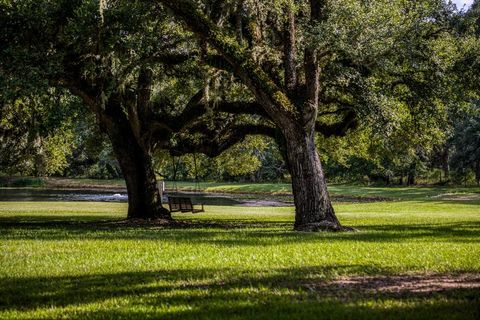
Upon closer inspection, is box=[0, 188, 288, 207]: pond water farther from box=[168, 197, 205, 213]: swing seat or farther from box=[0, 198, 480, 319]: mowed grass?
box=[0, 198, 480, 319]: mowed grass

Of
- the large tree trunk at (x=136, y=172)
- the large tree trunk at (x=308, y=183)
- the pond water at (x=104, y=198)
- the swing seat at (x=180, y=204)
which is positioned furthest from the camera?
the pond water at (x=104, y=198)

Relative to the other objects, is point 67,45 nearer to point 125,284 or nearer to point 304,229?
point 304,229

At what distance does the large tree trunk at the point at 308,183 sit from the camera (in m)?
15.3

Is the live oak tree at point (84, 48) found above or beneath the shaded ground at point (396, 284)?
above

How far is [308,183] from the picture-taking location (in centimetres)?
1530

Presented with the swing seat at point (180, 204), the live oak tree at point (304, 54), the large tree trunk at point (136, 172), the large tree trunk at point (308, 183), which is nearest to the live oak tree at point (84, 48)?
the large tree trunk at point (136, 172)

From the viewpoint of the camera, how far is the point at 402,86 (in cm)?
2020

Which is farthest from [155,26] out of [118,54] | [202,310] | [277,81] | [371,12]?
[202,310]

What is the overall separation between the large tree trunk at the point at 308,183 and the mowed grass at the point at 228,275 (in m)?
1.67

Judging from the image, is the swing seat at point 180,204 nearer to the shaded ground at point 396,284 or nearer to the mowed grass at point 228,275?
the mowed grass at point 228,275

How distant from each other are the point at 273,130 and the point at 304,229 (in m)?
7.50

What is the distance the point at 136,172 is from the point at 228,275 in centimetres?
1346

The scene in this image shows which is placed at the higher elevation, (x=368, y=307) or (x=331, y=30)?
(x=331, y=30)

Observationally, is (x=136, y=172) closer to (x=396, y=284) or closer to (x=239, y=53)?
(x=239, y=53)
